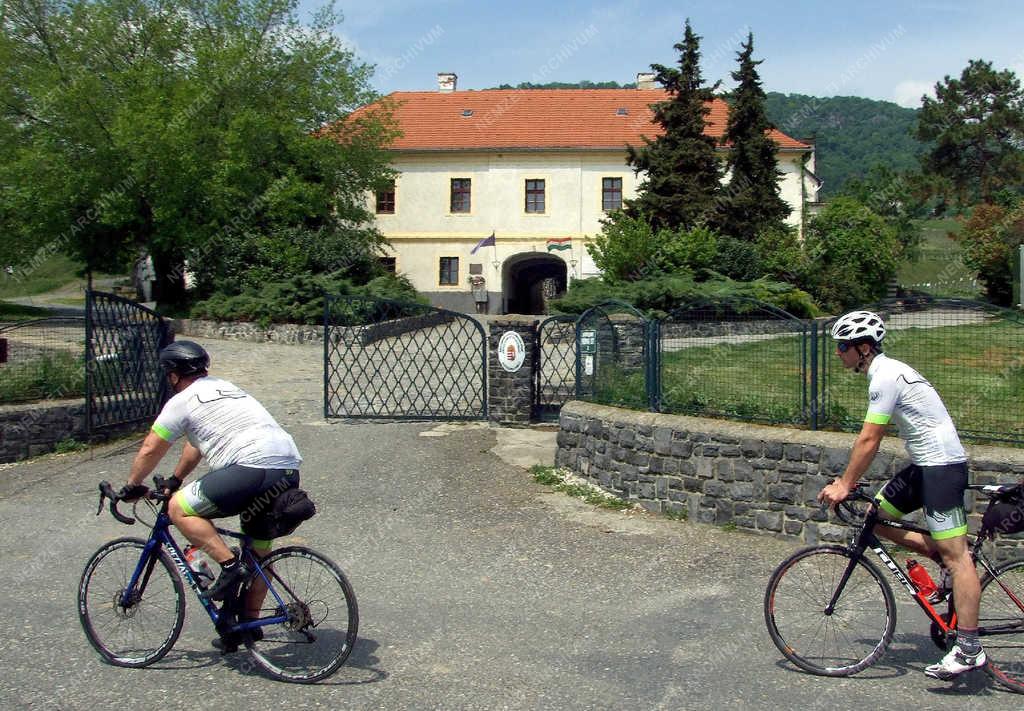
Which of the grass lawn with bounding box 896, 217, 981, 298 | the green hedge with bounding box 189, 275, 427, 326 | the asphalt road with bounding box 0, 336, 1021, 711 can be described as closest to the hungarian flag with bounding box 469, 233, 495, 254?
the green hedge with bounding box 189, 275, 427, 326

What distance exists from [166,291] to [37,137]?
6013mm

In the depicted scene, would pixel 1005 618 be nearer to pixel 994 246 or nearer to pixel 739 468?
pixel 739 468

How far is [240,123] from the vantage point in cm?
3064

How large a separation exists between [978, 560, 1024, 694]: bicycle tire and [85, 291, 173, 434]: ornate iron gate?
32.9 feet

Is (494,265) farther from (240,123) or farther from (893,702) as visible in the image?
(893,702)

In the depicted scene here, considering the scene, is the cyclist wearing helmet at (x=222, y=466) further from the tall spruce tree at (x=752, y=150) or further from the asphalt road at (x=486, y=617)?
the tall spruce tree at (x=752, y=150)

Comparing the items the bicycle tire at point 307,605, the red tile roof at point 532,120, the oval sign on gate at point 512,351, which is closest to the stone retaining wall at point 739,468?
the oval sign on gate at point 512,351

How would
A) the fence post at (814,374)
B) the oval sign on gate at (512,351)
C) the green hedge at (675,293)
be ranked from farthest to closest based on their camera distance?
the green hedge at (675,293) < the oval sign on gate at (512,351) < the fence post at (814,374)

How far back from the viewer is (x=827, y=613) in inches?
215

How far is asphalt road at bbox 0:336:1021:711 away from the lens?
16.6 ft

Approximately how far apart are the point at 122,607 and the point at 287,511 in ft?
3.87

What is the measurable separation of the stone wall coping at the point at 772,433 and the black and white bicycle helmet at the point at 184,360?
4.69 m

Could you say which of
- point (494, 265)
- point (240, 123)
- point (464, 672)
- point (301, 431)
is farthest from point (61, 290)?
point (464, 672)

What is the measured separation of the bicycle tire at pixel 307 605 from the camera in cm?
519
